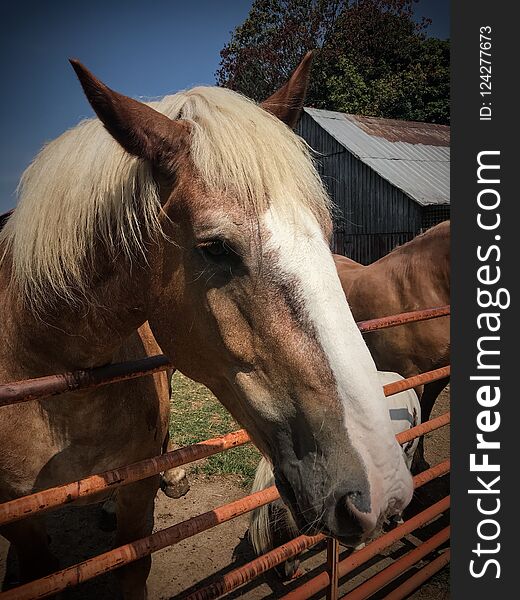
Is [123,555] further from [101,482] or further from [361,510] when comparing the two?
[361,510]

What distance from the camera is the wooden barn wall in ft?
44.9

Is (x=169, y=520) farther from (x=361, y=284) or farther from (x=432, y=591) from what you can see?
(x=361, y=284)

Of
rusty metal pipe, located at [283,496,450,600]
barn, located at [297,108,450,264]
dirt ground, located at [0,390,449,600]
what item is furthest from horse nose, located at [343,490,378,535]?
barn, located at [297,108,450,264]

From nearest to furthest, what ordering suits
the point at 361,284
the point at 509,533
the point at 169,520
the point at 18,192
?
1. the point at 18,192
2. the point at 509,533
3. the point at 169,520
4. the point at 361,284

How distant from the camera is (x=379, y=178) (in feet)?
46.3

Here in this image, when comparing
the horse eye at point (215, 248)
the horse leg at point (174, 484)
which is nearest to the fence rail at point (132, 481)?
the horse eye at point (215, 248)

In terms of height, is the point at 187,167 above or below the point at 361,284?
above

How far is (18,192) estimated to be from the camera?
1685 mm

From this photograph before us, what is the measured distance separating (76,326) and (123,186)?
520 millimetres

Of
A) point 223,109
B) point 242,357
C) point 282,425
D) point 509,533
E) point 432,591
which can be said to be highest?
point 223,109

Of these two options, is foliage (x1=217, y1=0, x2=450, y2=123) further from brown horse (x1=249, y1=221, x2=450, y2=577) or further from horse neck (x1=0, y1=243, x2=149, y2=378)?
horse neck (x1=0, y1=243, x2=149, y2=378)

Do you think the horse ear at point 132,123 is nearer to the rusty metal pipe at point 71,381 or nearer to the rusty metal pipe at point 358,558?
the rusty metal pipe at point 71,381

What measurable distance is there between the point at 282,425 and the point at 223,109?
3.18ft

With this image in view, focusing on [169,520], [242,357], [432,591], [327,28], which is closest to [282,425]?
[242,357]
